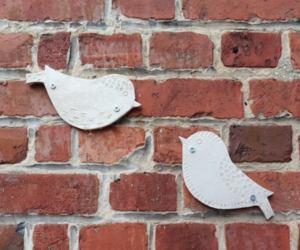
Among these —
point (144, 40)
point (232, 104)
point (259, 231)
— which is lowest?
point (259, 231)

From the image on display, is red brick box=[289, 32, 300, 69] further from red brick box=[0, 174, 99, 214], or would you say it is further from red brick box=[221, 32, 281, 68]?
red brick box=[0, 174, 99, 214]

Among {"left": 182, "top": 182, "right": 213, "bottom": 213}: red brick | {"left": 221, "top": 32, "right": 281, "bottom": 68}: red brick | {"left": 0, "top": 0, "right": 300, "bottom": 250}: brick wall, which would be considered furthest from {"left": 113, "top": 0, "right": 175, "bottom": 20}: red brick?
{"left": 182, "top": 182, "right": 213, "bottom": 213}: red brick

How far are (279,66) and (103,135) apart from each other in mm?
333

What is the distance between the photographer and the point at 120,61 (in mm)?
702

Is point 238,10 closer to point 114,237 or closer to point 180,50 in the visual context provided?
point 180,50

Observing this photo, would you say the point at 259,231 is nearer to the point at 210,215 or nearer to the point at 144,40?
the point at 210,215

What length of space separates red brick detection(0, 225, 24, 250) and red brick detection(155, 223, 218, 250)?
225mm

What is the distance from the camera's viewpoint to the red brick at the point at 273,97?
2.26ft

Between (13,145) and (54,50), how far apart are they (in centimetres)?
18

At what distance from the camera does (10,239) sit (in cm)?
65

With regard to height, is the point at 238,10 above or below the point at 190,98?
above

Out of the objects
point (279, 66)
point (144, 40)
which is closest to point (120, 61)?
point (144, 40)

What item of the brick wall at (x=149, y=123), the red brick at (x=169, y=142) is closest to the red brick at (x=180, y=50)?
the brick wall at (x=149, y=123)

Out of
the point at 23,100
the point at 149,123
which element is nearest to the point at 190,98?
the point at 149,123
